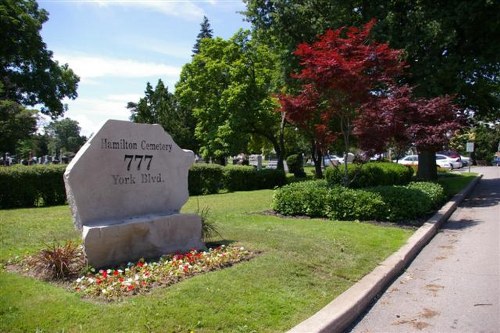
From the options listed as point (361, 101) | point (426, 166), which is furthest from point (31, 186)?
point (426, 166)

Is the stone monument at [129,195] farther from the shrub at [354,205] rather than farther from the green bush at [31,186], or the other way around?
the green bush at [31,186]

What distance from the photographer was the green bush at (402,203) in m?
10.6

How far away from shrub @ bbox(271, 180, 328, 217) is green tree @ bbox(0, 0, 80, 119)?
1092 inches

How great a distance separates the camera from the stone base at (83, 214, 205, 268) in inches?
228

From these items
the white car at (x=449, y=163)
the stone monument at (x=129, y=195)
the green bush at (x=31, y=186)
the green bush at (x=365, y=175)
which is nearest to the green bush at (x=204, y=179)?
the green bush at (x=31, y=186)

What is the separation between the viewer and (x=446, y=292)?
19.2 ft

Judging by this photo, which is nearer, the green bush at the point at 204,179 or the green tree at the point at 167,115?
the green bush at the point at 204,179

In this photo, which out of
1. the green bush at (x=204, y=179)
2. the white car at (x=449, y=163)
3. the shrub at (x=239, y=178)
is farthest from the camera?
the white car at (x=449, y=163)

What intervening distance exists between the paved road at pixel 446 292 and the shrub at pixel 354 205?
1.54 meters

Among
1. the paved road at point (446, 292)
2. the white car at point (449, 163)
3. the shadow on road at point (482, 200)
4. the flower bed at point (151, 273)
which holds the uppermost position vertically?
the white car at point (449, 163)

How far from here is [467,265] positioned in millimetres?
7246

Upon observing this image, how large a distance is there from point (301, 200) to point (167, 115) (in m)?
34.8

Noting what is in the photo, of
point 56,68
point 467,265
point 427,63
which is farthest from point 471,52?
point 56,68

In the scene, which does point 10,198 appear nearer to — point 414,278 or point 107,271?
point 107,271
